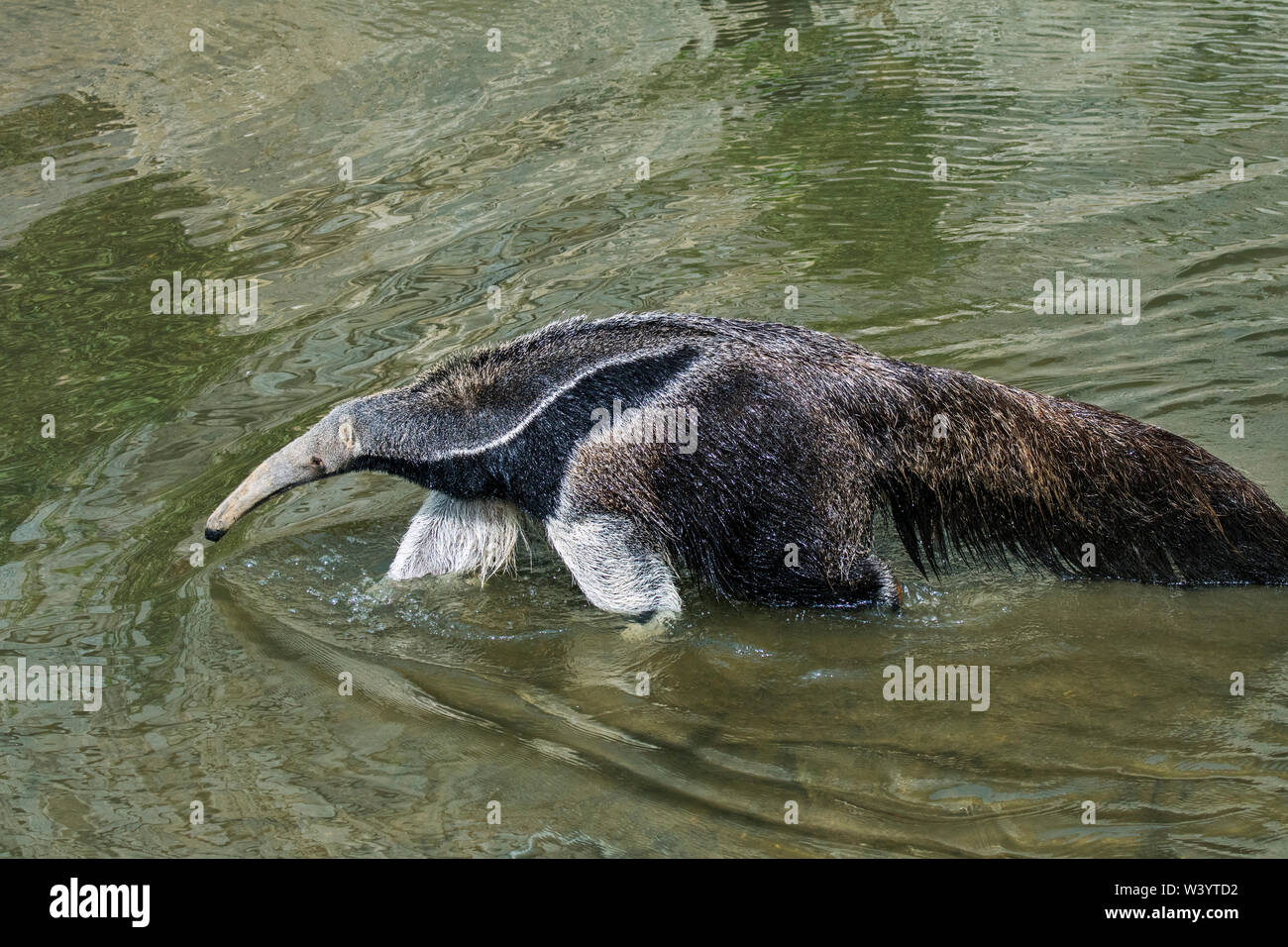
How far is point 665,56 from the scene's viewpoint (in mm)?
13570

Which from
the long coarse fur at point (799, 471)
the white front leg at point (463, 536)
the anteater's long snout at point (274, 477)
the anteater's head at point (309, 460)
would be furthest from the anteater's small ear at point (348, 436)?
the white front leg at point (463, 536)

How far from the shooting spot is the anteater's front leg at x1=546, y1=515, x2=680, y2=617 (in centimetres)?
546

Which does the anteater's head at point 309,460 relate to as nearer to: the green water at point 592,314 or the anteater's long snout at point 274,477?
the anteater's long snout at point 274,477

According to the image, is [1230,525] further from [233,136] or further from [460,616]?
[233,136]

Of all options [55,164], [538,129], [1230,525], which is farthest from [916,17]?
[1230,525]

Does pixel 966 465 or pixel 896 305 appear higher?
pixel 896 305

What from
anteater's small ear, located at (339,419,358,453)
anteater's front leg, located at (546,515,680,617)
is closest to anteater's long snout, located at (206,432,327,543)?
anteater's small ear, located at (339,419,358,453)

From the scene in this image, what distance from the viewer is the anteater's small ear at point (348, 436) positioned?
5.88 meters

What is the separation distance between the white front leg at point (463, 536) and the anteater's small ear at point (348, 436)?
0.42 m

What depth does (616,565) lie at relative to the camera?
5.49 meters

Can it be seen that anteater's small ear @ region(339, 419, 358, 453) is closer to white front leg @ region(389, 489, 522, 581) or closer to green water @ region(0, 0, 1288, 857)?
white front leg @ region(389, 489, 522, 581)

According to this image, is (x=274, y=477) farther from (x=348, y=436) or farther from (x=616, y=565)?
(x=616, y=565)

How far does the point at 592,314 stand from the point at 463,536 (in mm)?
3283

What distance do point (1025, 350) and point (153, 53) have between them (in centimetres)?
948
